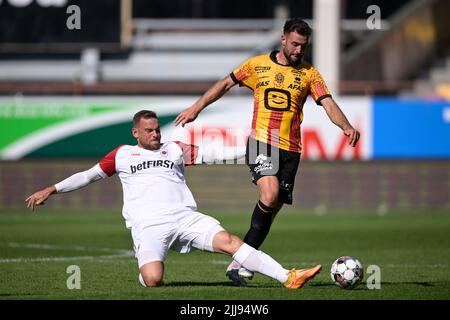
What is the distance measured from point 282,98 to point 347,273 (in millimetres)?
1959

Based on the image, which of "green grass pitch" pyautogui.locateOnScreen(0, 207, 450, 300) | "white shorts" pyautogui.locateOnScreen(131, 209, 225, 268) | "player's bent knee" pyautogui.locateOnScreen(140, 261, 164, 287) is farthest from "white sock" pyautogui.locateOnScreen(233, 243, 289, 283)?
"player's bent knee" pyautogui.locateOnScreen(140, 261, 164, 287)

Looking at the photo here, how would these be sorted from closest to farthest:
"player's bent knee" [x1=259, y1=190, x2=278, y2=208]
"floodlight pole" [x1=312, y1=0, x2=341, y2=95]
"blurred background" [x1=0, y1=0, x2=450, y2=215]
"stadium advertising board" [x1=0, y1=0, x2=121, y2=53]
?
1. "player's bent knee" [x1=259, y1=190, x2=278, y2=208]
2. "blurred background" [x1=0, y1=0, x2=450, y2=215]
3. "floodlight pole" [x1=312, y1=0, x2=341, y2=95]
4. "stadium advertising board" [x1=0, y1=0, x2=121, y2=53]

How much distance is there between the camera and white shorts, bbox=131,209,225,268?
31.4ft

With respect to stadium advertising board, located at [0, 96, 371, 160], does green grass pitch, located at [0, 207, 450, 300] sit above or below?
below

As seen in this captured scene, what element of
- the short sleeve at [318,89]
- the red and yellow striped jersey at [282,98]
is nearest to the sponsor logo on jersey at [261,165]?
the red and yellow striped jersey at [282,98]

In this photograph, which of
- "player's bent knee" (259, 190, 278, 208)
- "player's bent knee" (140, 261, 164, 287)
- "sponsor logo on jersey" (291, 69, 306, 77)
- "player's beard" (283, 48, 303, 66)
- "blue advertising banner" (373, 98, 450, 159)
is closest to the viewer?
"player's bent knee" (140, 261, 164, 287)

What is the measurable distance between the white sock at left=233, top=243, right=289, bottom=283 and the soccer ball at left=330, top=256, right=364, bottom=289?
0.49 metres

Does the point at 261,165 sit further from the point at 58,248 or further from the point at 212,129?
the point at 212,129

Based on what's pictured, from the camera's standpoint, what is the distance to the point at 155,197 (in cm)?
973

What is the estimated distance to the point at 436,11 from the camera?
29.2 metres

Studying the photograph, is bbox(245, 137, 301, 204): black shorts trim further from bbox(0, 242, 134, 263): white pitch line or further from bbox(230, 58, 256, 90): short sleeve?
bbox(0, 242, 134, 263): white pitch line
